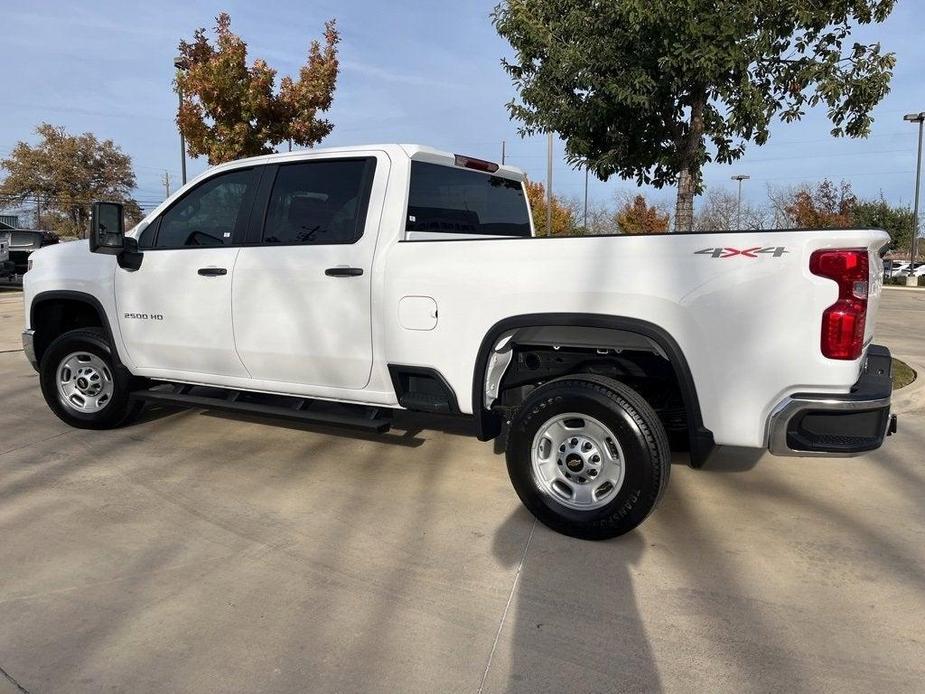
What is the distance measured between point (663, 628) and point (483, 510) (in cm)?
139

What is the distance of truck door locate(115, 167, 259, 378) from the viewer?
469 centimetres

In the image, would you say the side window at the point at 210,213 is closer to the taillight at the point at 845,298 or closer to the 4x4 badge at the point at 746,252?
the 4x4 badge at the point at 746,252

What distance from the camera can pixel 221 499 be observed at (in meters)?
4.20

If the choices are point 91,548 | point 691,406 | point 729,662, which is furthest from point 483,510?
point 91,548

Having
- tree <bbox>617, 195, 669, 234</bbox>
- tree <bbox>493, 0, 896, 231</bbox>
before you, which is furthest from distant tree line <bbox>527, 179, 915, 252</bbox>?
tree <bbox>493, 0, 896, 231</bbox>

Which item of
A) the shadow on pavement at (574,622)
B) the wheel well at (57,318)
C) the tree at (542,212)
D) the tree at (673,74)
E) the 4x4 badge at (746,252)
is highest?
the tree at (542,212)

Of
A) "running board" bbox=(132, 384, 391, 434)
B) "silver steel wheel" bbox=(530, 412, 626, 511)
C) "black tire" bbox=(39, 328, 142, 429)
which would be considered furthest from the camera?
"black tire" bbox=(39, 328, 142, 429)

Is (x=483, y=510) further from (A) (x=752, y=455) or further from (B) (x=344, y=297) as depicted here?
(A) (x=752, y=455)

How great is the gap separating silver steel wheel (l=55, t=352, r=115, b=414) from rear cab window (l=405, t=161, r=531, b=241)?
2.90m

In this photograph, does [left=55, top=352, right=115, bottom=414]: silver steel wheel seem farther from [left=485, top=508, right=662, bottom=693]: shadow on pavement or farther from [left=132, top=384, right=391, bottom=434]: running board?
[left=485, top=508, right=662, bottom=693]: shadow on pavement

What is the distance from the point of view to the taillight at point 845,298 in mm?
2926

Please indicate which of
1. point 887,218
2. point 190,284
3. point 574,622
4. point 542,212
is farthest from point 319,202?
point 887,218

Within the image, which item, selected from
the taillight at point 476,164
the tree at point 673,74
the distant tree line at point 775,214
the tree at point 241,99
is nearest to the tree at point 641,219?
the distant tree line at point 775,214

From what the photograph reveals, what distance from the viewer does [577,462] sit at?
→ 3625 millimetres
